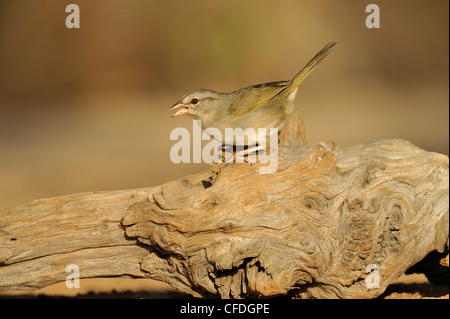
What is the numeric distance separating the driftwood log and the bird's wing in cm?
48

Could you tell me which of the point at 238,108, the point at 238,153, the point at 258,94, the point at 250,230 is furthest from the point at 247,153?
the point at 250,230

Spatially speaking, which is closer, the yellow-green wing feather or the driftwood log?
the driftwood log

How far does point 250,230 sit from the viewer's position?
13.1ft

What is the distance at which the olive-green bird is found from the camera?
14.5 feet

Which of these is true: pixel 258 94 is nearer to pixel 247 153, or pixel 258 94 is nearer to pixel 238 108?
pixel 238 108

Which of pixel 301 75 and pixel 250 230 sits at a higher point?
pixel 301 75

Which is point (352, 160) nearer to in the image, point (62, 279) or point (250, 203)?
point (250, 203)

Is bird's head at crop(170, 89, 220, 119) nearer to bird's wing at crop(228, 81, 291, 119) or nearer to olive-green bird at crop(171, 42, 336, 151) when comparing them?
olive-green bird at crop(171, 42, 336, 151)

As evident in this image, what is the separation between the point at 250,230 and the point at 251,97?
118cm

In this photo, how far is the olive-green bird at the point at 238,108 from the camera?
442cm

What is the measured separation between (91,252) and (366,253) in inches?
88.9

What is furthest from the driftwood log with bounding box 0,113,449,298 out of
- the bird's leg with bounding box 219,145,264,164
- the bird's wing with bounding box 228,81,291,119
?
the bird's wing with bounding box 228,81,291,119

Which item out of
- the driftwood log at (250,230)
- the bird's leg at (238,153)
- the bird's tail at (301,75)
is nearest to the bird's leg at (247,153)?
the bird's leg at (238,153)

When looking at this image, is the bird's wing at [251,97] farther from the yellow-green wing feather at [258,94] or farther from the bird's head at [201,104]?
the bird's head at [201,104]
